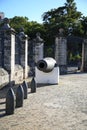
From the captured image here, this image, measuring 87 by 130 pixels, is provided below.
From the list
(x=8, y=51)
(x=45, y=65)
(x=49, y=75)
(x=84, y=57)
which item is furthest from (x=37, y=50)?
(x=45, y=65)

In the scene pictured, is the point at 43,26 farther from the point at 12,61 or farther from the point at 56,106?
the point at 56,106

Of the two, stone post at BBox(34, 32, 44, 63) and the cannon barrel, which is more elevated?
stone post at BBox(34, 32, 44, 63)

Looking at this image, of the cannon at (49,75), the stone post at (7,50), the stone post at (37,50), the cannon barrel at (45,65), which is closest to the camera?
the cannon barrel at (45,65)

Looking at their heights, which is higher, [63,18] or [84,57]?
[63,18]

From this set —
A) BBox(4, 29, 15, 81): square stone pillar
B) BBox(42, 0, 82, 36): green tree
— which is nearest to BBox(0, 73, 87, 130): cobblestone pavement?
BBox(4, 29, 15, 81): square stone pillar

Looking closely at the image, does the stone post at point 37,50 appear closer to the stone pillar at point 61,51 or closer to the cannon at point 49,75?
the stone pillar at point 61,51

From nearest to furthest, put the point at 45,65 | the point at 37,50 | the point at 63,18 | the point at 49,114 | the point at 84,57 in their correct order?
the point at 49,114, the point at 45,65, the point at 37,50, the point at 84,57, the point at 63,18

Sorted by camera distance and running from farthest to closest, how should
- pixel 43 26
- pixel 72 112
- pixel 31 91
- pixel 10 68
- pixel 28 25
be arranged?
pixel 28 25 < pixel 43 26 < pixel 10 68 < pixel 31 91 < pixel 72 112

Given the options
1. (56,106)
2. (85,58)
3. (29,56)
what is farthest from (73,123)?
(85,58)

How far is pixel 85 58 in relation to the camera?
2925 cm

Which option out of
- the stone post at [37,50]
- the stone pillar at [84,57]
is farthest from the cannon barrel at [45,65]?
the stone pillar at [84,57]

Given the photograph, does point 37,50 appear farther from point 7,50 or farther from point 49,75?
point 7,50

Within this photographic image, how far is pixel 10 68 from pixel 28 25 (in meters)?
31.7

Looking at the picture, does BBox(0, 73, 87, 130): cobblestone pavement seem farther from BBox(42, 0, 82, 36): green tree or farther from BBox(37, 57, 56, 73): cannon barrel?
BBox(42, 0, 82, 36): green tree
